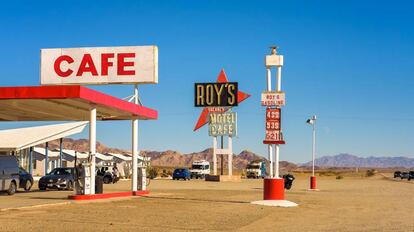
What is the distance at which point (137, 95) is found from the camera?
34594mm

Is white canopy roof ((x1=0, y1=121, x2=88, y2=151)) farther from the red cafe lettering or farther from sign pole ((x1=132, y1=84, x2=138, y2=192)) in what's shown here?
sign pole ((x1=132, y1=84, x2=138, y2=192))

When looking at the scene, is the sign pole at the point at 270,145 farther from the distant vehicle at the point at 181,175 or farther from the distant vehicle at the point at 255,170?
the distant vehicle at the point at 255,170

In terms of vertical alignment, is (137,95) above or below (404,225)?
above

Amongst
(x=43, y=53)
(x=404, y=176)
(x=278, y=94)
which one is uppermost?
(x=43, y=53)

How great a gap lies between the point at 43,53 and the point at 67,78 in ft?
6.67

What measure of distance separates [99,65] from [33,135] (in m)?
20.1

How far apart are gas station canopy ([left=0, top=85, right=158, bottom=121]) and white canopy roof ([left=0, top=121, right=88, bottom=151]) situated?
43.4ft

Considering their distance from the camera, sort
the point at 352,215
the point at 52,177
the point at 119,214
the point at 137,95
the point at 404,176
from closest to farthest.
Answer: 1. the point at 119,214
2. the point at 352,215
3. the point at 137,95
4. the point at 52,177
5. the point at 404,176

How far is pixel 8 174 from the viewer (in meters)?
32.5

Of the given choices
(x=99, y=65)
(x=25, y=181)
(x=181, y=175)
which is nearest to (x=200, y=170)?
(x=181, y=175)

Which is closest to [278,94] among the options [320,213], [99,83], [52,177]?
[320,213]

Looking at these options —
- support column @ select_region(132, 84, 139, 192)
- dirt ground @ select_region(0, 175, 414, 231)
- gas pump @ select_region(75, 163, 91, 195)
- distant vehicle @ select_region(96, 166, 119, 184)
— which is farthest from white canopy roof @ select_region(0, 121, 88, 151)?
dirt ground @ select_region(0, 175, 414, 231)

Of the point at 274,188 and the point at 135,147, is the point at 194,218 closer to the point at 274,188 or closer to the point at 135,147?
the point at 274,188

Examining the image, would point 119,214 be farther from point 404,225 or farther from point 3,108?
point 3,108
